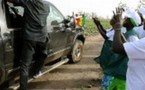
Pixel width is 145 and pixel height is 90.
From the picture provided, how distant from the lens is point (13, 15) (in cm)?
607

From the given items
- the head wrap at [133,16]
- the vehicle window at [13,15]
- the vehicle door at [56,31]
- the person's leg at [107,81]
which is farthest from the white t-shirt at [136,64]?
the vehicle door at [56,31]

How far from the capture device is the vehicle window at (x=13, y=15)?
5852 mm

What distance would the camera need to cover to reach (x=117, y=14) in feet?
11.5

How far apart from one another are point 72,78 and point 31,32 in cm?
218

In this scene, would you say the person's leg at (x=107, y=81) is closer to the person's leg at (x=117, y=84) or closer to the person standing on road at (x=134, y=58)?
the person's leg at (x=117, y=84)

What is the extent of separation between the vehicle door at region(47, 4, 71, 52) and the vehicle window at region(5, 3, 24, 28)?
3.14 feet

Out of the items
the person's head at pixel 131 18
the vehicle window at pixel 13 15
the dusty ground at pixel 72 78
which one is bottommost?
the dusty ground at pixel 72 78

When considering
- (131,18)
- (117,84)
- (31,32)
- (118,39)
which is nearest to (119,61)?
(117,84)

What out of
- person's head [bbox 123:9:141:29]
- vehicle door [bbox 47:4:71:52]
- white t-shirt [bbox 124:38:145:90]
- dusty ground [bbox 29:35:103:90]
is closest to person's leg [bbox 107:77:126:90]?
person's head [bbox 123:9:141:29]

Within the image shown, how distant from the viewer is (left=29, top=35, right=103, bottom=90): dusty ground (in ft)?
23.9

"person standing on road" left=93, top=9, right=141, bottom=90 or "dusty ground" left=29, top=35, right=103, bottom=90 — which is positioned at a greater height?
"person standing on road" left=93, top=9, right=141, bottom=90

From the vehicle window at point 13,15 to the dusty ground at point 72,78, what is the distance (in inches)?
60.3

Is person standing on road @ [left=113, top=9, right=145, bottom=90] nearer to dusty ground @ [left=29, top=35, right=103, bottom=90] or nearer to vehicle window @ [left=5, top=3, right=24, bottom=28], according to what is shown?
vehicle window @ [left=5, top=3, right=24, bottom=28]

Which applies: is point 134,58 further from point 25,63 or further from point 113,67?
point 25,63
